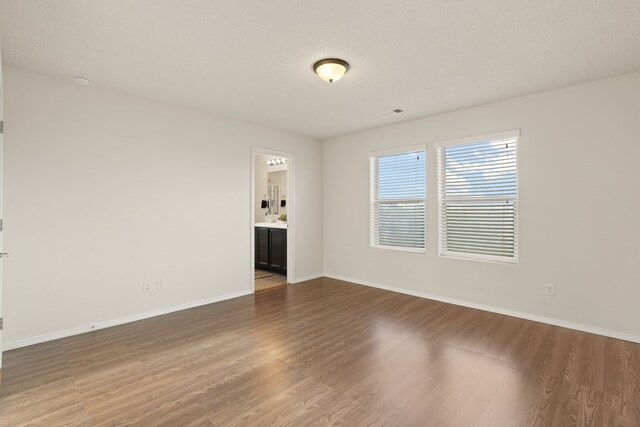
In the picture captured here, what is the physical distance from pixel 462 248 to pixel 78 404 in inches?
169

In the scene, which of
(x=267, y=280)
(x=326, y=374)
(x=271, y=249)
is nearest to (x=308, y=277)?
(x=267, y=280)

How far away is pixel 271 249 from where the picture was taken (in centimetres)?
639

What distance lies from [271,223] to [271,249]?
73 centimetres

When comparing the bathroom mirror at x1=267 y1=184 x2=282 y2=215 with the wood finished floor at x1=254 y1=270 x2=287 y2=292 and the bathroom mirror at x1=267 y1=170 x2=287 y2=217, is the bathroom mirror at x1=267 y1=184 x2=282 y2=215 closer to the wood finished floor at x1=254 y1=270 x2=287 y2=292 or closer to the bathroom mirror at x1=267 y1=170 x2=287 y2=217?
the bathroom mirror at x1=267 y1=170 x2=287 y2=217

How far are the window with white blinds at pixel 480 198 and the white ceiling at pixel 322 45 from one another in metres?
0.68

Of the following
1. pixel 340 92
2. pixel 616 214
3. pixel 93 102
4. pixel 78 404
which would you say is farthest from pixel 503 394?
pixel 93 102

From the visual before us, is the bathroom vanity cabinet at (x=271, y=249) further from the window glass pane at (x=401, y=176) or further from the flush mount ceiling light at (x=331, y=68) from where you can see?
the flush mount ceiling light at (x=331, y=68)

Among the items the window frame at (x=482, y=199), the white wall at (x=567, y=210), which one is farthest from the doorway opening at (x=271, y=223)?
the window frame at (x=482, y=199)

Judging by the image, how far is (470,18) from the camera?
7.45 ft

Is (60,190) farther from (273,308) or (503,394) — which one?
(503,394)

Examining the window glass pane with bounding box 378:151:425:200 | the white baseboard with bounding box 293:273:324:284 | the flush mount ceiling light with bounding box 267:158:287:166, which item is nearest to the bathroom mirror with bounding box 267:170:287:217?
the flush mount ceiling light with bounding box 267:158:287:166

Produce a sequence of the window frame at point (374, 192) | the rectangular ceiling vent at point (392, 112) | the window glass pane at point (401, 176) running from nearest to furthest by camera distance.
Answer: the rectangular ceiling vent at point (392, 112), the window frame at point (374, 192), the window glass pane at point (401, 176)

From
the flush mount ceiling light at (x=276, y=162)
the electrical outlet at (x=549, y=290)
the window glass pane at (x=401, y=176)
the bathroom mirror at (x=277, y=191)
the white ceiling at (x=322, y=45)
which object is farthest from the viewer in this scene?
the bathroom mirror at (x=277, y=191)

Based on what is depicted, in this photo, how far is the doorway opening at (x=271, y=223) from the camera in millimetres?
5414
